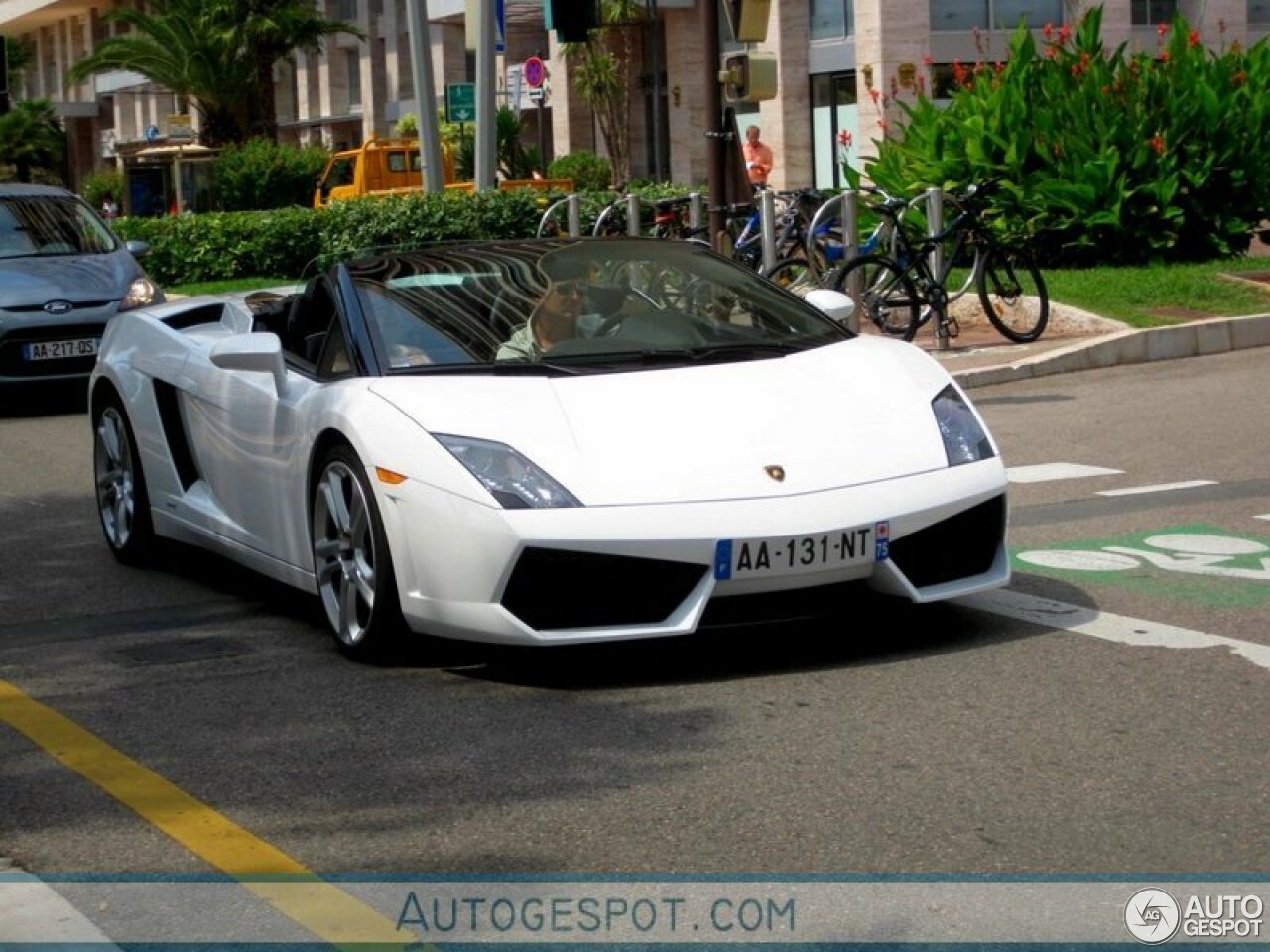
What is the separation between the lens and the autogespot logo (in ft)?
12.5

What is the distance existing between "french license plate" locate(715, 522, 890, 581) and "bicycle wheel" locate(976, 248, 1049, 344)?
389 inches

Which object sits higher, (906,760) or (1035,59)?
(1035,59)

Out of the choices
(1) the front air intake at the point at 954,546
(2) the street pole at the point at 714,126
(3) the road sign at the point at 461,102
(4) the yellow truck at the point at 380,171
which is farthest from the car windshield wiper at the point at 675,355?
(4) the yellow truck at the point at 380,171

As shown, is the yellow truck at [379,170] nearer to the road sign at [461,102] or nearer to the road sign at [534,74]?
the road sign at [534,74]

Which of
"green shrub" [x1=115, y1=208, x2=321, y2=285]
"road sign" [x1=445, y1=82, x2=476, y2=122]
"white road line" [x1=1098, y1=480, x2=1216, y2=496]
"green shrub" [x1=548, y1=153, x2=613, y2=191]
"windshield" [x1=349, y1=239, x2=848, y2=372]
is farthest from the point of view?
"green shrub" [x1=548, y1=153, x2=613, y2=191]

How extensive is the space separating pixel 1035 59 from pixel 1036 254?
5.71ft

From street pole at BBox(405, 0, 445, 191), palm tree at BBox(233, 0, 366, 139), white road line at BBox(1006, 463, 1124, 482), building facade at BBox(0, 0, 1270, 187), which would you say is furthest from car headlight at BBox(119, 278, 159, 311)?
palm tree at BBox(233, 0, 366, 139)

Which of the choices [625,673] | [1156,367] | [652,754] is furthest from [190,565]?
[1156,367]

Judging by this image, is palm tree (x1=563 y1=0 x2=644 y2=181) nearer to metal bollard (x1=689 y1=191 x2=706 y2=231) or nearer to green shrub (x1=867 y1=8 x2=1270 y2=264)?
metal bollard (x1=689 y1=191 x2=706 y2=231)

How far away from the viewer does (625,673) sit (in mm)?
6141

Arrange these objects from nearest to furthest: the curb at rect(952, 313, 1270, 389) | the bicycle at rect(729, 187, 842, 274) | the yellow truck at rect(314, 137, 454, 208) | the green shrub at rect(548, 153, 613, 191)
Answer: the curb at rect(952, 313, 1270, 389) < the bicycle at rect(729, 187, 842, 274) < the yellow truck at rect(314, 137, 454, 208) < the green shrub at rect(548, 153, 613, 191)

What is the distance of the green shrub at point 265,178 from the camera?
3894cm

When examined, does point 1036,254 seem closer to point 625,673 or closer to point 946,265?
point 946,265

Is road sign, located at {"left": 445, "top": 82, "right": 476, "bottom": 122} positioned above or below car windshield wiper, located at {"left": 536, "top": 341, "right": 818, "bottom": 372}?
above
